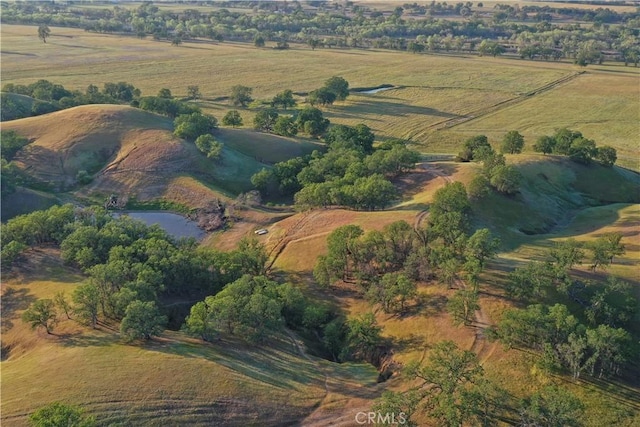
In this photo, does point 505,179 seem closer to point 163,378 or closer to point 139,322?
point 139,322

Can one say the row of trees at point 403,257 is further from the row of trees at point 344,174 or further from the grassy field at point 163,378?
the row of trees at point 344,174

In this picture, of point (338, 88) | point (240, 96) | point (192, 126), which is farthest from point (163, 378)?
point (338, 88)

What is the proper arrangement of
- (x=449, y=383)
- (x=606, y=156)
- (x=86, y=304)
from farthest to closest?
1. (x=606, y=156)
2. (x=86, y=304)
3. (x=449, y=383)

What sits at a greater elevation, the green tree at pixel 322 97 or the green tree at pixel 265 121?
the green tree at pixel 322 97

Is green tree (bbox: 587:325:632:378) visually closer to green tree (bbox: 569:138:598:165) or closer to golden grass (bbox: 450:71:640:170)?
green tree (bbox: 569:138:598:165)

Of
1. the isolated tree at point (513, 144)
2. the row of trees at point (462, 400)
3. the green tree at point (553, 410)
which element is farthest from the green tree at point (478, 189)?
the green tree at point (553, 410)

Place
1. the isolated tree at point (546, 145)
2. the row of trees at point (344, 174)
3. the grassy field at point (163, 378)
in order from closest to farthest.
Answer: the grassy field at point (163, 378)
the row of trees at point (344, 174)
the isolated tree at point (546, 145)
